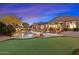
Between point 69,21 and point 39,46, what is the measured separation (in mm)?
457

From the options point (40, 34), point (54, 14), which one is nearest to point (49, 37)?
point (40, 34)

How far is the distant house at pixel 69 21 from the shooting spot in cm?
247

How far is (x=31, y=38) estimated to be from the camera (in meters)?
2.49

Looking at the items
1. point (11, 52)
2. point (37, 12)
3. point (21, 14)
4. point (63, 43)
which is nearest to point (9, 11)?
point (21, 14)

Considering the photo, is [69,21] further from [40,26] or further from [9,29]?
[9,29]

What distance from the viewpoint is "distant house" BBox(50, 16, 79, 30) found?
2473 millimetres

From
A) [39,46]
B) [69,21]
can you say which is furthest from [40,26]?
[69,21]

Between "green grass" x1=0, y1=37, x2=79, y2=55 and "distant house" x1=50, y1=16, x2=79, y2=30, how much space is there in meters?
0.15

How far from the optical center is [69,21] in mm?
2494

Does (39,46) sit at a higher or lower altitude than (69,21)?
lower
